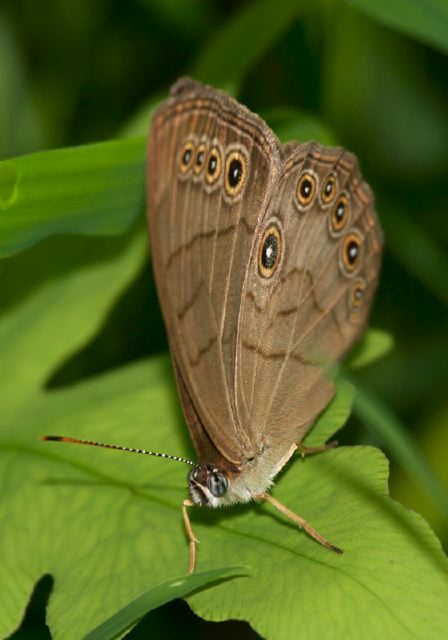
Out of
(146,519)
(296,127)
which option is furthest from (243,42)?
(146,519)

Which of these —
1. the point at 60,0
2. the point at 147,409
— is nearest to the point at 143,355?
the point at 147,409

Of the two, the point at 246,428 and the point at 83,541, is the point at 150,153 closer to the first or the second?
the point at 246,428

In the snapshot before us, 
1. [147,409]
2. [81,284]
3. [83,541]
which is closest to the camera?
[83,541]

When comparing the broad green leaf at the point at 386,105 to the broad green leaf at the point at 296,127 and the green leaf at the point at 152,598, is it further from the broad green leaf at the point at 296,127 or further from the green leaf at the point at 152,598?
the green leaf at the point at 152,598

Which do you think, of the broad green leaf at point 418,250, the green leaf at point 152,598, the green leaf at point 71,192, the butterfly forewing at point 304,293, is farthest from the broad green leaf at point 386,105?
the green leaf at point 152,598

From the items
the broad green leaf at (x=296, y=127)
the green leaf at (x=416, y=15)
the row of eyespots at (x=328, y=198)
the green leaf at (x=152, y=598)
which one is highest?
the green leaf at (x=416, y=15)

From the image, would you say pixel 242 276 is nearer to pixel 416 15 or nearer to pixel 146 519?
pixel 146 519
